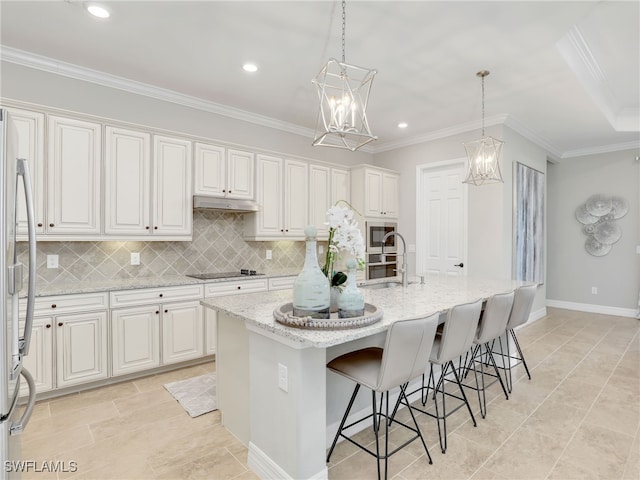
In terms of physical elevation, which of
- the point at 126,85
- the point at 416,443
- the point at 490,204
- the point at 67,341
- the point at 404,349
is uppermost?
the point at 126,85

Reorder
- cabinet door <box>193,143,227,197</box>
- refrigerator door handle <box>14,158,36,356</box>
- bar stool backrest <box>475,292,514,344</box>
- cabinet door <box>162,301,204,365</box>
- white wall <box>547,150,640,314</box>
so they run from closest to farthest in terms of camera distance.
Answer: refrigerator door handle <box>14,158,36,356</box>, bar stool backrest <box>475,292,514,344</box>, cabinet door <box>162,301,204,365</box>, cabinet door <box>193,143,227,197</box>, white wall <box>547,150,640,314</box>

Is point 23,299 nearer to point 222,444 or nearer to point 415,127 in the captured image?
point 222,444

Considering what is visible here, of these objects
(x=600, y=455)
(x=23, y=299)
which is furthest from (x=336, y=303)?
(x=23, y=299)

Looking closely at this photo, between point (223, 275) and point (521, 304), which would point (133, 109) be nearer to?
point (223, 275)

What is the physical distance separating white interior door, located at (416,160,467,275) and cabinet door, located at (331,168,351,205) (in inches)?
43.8

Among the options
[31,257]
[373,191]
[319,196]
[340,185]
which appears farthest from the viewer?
[373,191]

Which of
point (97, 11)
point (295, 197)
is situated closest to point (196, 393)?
point (295, 197)

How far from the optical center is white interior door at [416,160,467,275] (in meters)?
5.02

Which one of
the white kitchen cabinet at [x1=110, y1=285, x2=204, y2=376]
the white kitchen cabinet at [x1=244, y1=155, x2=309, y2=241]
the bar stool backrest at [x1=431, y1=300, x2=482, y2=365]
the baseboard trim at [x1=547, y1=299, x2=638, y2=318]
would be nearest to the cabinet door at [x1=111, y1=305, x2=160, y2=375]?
the white kitchen cabinet at [x1=110, y1=285, x2=204, y2=376]

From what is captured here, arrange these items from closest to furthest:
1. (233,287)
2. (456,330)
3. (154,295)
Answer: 1. (456,330)
2. (154,295)
3. (233,287)

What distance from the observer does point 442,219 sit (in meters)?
5.24

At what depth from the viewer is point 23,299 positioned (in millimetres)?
2750

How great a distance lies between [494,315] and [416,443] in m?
1.03

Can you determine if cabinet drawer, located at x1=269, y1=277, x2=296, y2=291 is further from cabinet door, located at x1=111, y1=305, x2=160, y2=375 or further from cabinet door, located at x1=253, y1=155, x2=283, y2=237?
cabinet door, located at x1=111, y1=305, x2=160, y2=375
